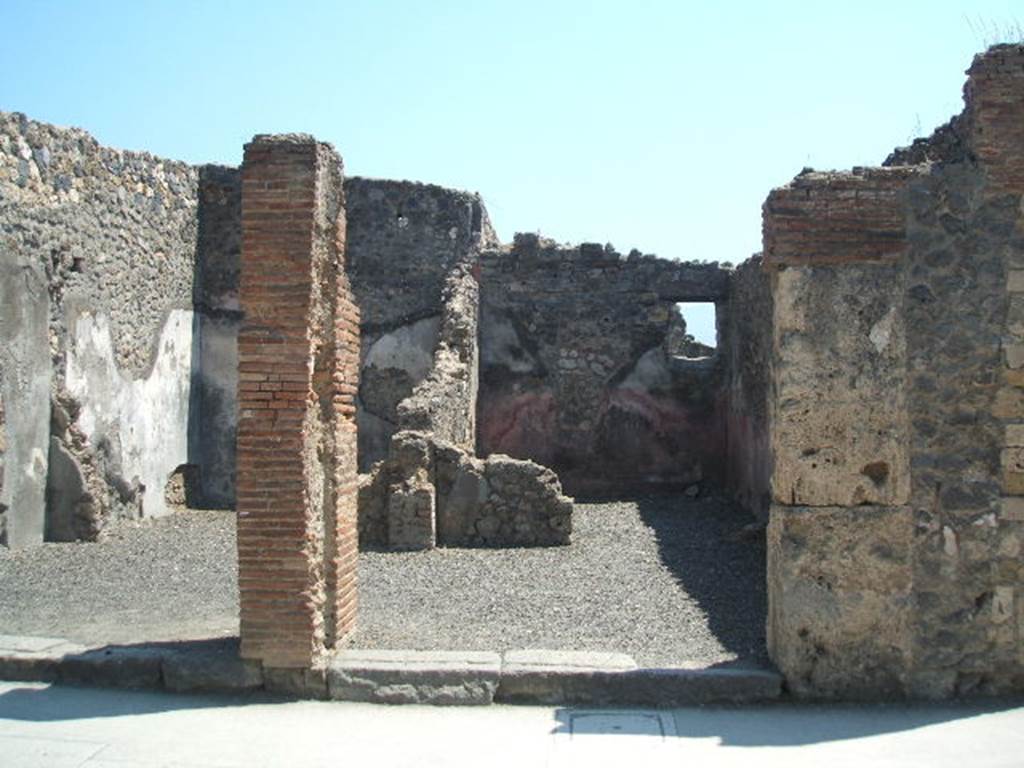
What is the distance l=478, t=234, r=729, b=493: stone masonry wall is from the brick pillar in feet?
30.4

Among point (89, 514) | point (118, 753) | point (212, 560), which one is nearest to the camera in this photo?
point (118, 753)

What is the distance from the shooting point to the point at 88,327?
419 inches

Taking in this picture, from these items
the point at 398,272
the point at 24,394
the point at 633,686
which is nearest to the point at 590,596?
the point at 633,686

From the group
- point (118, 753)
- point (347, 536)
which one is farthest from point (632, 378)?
point (118, 753)

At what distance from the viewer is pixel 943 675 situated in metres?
5.37

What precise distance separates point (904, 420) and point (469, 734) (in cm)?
268

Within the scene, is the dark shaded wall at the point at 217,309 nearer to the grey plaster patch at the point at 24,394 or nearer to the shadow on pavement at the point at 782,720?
the grey plaster patch at the point at 24,394

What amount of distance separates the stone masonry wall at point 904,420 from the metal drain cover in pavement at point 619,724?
791 mm

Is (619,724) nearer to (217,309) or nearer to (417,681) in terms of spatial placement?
(417,681)

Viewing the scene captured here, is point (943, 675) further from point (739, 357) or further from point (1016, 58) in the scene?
point (739, 357)

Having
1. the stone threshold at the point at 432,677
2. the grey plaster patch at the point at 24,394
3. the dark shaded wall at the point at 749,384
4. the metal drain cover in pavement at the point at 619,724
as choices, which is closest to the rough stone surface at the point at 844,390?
the stone threshold at the point at 432,677

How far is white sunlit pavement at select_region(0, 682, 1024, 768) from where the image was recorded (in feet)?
15.0

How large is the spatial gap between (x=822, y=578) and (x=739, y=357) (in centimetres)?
813

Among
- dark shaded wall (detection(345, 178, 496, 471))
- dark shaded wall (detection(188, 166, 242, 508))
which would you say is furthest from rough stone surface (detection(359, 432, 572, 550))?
dark shaded wall (detection(188, 166, 242, 508))
